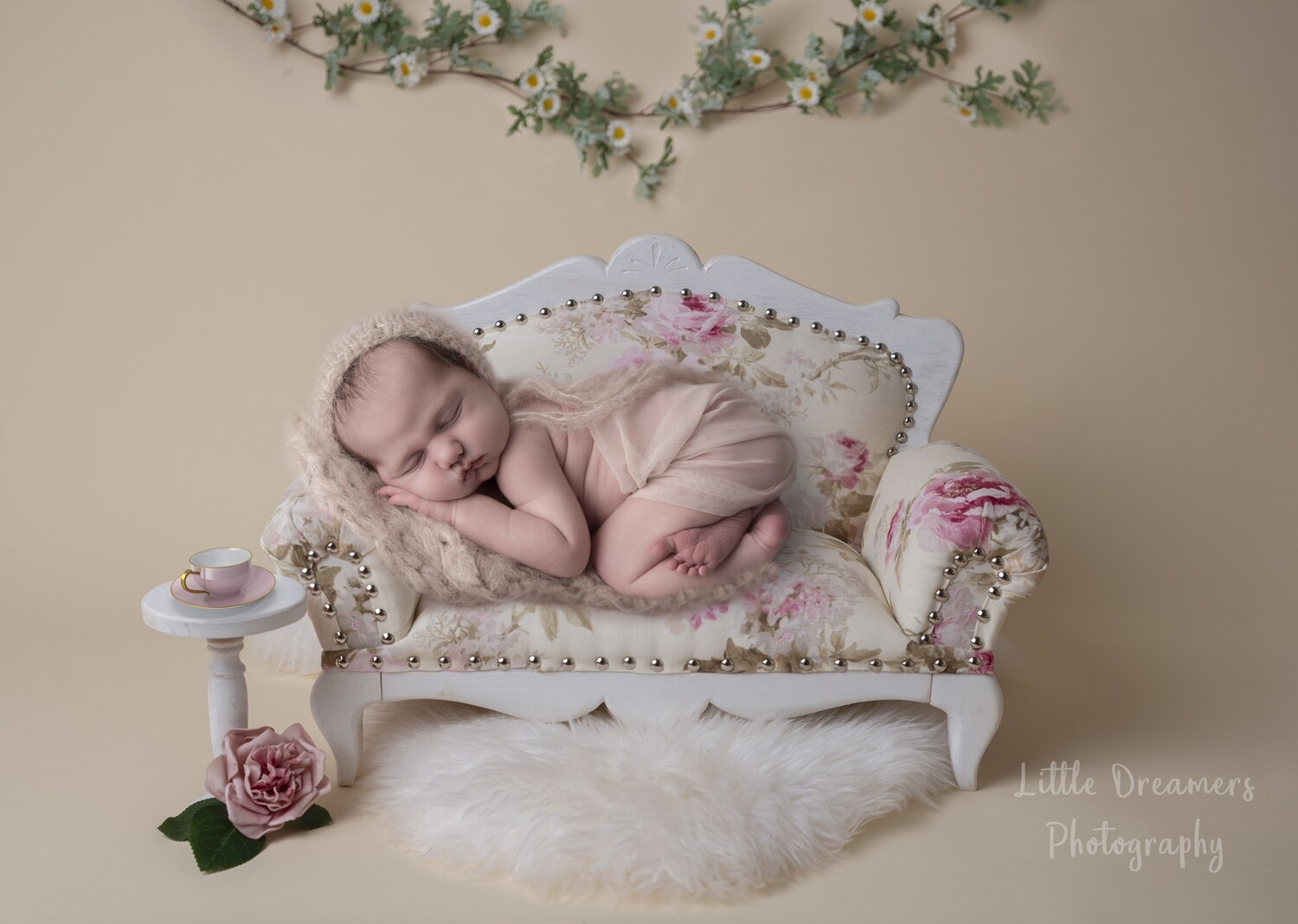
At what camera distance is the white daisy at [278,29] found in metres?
3.41

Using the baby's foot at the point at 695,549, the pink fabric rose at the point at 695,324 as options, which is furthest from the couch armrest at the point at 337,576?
the pink fabric rose at the point at 695,324

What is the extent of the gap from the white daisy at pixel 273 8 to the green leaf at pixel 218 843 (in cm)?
232

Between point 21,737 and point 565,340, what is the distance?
1.65 m

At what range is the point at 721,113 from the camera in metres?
3.52

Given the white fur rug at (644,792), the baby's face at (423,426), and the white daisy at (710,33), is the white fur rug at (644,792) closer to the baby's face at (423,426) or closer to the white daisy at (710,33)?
the baby's face at (423,426)

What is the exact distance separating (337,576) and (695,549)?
76 centimetres

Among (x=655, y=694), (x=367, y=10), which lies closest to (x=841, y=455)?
(x=655, y=694)

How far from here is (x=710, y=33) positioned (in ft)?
11.1

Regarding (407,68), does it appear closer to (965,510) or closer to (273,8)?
(273,8)

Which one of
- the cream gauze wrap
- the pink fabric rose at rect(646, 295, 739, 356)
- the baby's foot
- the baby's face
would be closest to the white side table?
the cream gauze wrap

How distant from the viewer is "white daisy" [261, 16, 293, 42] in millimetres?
3410

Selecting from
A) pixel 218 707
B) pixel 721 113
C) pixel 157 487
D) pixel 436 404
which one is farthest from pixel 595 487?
pixel 157 487

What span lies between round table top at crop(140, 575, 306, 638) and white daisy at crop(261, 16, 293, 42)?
6.31ft

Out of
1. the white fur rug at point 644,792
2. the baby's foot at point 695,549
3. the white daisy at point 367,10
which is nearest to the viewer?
the white fur rug at point 644,792
